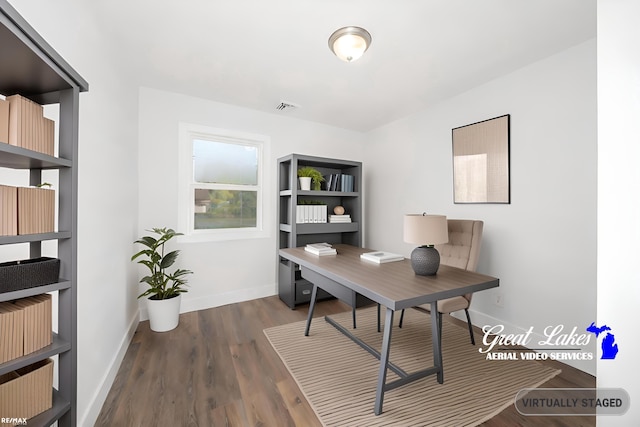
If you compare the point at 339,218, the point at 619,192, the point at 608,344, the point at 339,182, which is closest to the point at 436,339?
the point at 608,344

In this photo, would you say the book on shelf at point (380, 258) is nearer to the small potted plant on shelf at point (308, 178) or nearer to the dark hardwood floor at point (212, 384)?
the dark hardwood floor at point (212, 384)

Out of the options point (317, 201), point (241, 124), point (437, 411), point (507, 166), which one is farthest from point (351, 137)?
point (437, 411)

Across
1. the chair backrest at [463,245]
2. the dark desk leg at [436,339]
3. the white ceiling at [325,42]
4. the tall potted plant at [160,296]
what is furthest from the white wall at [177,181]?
the dark desk leg at [436,339]

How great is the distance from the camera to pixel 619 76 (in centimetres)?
105

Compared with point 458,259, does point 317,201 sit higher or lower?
higher

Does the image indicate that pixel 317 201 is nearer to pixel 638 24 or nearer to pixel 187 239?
pixel 187 239

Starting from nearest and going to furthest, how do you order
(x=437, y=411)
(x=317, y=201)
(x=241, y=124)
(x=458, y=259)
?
1. (x=437, y=411)
2. (x=458, y=259)
3. (x=241, y=124)
4. (x=317, y=201)

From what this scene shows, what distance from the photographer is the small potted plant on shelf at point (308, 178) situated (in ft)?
10.9

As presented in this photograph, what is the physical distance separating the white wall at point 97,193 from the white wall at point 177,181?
508 millimetres

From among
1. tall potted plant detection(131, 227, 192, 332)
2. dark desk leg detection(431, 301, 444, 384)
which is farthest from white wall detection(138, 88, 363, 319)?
dark desk leg detection(431, 301, 444, 384)

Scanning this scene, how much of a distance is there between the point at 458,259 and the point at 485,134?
130 centimetres

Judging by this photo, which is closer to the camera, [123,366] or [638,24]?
[638,24]

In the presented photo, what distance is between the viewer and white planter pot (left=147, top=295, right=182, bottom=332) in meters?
2.48

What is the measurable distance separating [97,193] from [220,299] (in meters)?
1.97
